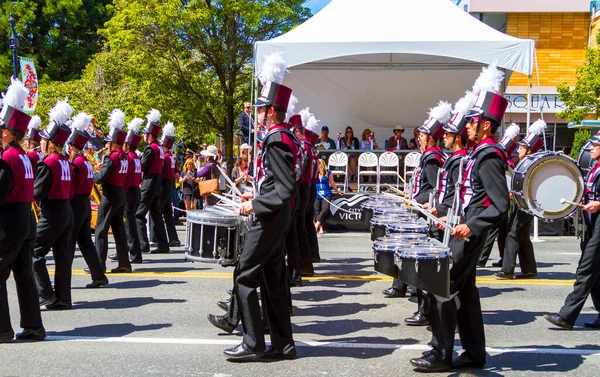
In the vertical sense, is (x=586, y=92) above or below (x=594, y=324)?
above

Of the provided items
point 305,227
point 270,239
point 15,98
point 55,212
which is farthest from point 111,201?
point 270,239

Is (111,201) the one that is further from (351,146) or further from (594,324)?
(351,146)

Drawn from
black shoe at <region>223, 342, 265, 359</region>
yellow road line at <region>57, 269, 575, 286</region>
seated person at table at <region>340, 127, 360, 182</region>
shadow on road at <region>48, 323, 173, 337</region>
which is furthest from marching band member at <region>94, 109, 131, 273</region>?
seated person at table at <region>340, 127, 360, 182</region>

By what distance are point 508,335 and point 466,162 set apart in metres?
1.87

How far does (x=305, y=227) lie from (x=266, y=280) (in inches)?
146

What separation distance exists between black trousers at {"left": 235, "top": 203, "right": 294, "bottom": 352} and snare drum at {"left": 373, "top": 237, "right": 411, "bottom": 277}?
0.76m

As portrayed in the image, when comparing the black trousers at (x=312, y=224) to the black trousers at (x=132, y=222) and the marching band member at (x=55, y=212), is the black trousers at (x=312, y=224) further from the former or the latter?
the marching band member at (x=55, y=212)

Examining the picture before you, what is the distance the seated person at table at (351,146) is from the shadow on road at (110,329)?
1048cm

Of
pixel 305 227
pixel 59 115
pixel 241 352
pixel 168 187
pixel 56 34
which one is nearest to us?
pixel 241 352

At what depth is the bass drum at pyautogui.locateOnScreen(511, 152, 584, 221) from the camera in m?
7.40

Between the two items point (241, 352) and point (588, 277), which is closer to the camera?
point (241, 352)

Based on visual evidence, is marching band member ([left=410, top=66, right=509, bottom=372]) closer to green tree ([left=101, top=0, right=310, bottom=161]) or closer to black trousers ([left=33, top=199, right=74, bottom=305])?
black trousers ([left=33, top=199, right=74, bottom=305])

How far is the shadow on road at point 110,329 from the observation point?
6699 millimetres

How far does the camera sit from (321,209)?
1571 cm
